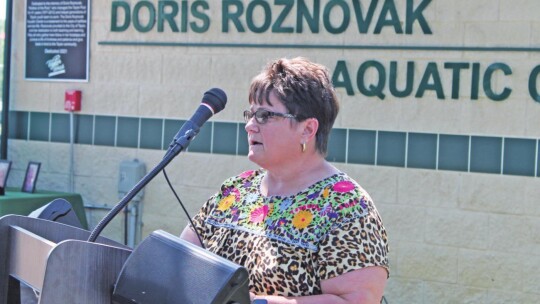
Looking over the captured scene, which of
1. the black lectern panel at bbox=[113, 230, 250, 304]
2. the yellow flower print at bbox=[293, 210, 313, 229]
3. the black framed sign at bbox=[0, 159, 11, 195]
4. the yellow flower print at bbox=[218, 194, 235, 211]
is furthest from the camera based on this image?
the black framed sign at bbox=[0, 159, 11, 195]

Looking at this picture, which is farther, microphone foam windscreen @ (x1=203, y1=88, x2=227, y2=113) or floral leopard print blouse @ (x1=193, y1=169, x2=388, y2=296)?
microphone foam windscreen @ (x1=203, y1=88, x2=227, y2=113)

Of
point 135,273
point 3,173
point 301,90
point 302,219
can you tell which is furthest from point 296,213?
point 3,173

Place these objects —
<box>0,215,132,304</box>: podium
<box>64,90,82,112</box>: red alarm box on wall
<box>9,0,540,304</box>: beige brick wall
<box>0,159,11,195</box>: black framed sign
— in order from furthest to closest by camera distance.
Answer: <box>64,90,82,112</box>: red alarm box on wall → <box>0,159,11,195</box>: black framed sign → <box>9,0,540,304</box>: beige brick wall → <box>0,215,132,304</box>: podium

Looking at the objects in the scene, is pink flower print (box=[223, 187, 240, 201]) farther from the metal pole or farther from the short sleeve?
the metal pole

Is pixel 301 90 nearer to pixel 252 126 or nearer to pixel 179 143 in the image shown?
pixel 252 126

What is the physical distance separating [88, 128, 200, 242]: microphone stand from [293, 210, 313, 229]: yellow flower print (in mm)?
446

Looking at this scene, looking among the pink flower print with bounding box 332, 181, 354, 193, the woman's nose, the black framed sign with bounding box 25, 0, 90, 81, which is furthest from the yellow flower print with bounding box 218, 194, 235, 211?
the black framed sign with bounding box 25, 0, 90, 81

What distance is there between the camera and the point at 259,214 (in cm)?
320

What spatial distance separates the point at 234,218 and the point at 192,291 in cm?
73

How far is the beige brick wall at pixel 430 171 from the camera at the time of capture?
5.71m

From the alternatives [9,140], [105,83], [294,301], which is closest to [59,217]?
[294,301]

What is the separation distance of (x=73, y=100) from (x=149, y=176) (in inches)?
185

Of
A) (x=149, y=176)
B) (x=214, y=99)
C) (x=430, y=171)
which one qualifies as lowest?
(x=430, y=171)

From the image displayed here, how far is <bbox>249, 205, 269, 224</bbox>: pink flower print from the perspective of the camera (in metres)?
3.17
